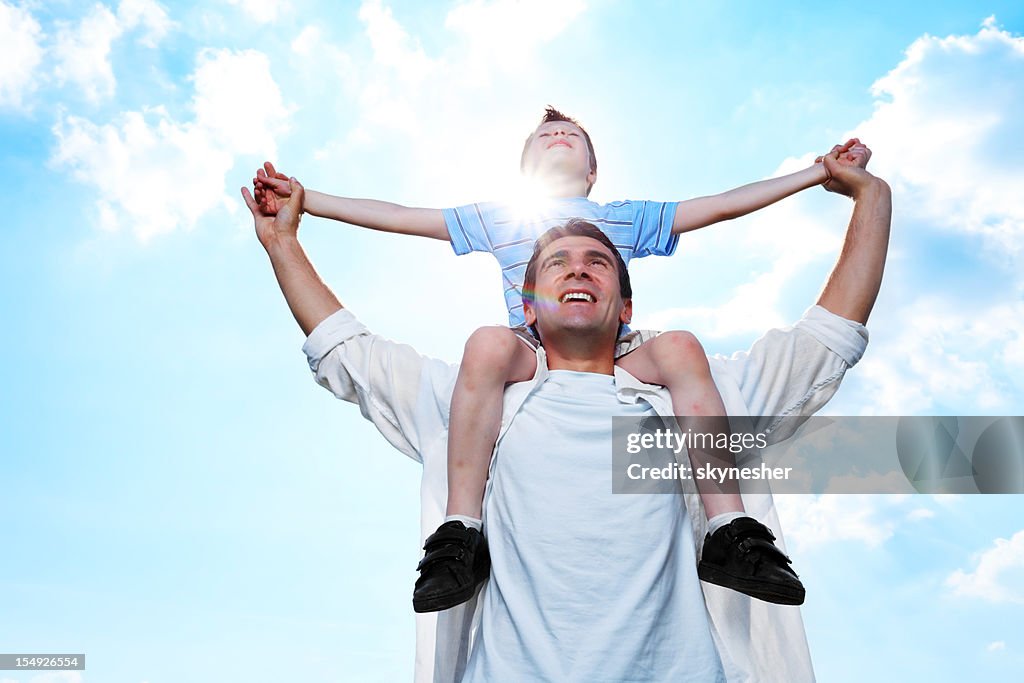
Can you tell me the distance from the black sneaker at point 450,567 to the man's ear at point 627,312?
44.0 inches

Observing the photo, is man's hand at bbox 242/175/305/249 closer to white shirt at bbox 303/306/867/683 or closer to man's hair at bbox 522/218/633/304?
white shirt at bbox 303/306/867/683

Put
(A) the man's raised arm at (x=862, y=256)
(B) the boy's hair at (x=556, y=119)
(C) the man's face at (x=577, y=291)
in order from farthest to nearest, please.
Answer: (B) the boy's hair at (x=556, y=119) < (A) the man's raised arm at (x=862, y=256) < (C) the man's face at (x=577, y=291)

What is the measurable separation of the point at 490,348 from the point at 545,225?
4.20ft

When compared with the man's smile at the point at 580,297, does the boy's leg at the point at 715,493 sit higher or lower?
lower

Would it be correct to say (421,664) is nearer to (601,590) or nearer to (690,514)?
(601,590)

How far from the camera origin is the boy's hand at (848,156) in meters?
3.59

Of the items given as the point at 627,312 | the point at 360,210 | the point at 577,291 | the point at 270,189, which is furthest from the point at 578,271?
the point at 270,189

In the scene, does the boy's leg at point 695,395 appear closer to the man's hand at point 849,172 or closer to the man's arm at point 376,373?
the man's arm at point 376,373

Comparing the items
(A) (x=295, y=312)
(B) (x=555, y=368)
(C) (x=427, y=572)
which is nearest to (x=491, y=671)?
(C) (x=427, y=572)

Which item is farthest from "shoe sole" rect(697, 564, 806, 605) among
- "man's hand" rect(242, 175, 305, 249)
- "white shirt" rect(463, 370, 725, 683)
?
"man's hand" rect(242, 175, 305, 249)

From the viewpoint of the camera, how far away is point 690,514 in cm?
265

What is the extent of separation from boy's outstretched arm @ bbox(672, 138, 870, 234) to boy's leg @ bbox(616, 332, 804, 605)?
1.21 metres

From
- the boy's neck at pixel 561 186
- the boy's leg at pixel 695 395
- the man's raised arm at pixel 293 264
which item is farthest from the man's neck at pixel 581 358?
the boy's neck at pixel 561 186

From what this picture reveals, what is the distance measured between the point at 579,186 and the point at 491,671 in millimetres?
2618
